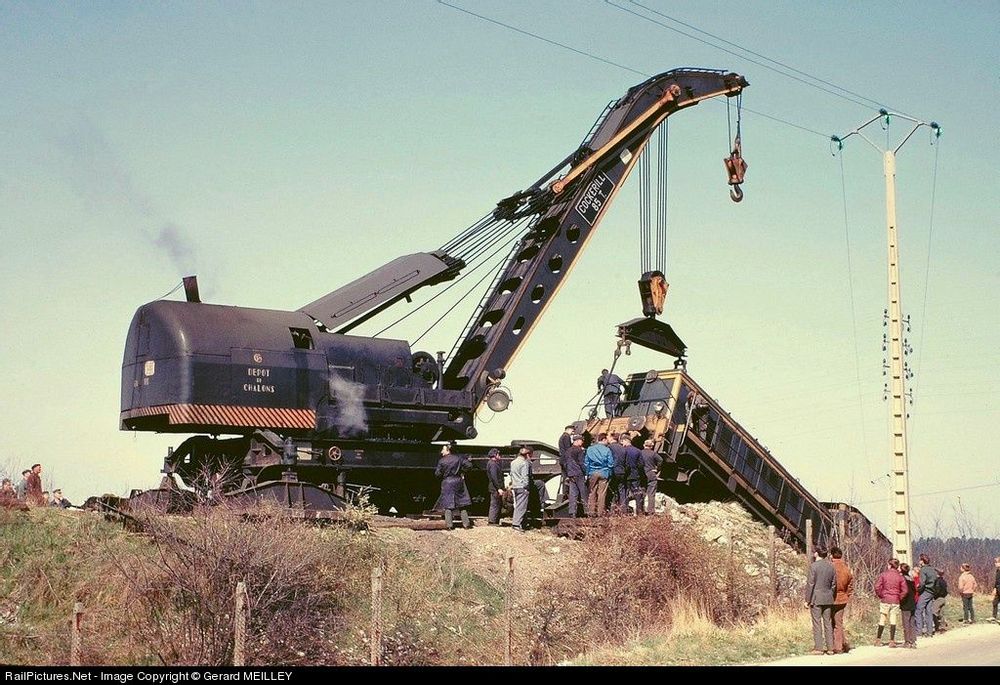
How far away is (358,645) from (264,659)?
1514mm

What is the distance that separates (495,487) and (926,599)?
26.0 feet

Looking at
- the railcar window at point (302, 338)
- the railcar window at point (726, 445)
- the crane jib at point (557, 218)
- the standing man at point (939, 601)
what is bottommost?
the standing man at point (939, 601)

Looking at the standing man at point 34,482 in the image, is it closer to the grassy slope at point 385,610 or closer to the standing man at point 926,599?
the grassy slope at point 385,610

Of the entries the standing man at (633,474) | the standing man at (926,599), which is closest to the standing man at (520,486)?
the standing man at (633,474)

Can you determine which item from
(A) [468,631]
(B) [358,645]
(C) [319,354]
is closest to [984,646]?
(A) [468,631]

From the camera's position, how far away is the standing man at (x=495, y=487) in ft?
75.4

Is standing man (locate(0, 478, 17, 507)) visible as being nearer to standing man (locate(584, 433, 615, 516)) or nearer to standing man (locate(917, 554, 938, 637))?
standing man (locate(584, 433, 615, 516))

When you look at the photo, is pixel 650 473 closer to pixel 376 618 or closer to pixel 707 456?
pixel 707 456

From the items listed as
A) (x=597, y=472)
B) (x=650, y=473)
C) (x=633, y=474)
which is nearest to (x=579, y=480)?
(x=597, y=472)

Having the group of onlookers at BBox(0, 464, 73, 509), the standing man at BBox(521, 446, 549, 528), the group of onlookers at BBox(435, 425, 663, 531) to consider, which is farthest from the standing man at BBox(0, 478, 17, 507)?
the standing man at BBox(521, 446, 549, 528)

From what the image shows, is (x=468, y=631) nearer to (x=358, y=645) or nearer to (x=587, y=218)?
(x=358, y=645)

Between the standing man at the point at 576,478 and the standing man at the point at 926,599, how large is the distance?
5.97 m

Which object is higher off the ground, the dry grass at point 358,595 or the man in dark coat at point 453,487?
the man in dark coat at point 453,487

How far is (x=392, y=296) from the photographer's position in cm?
2364
